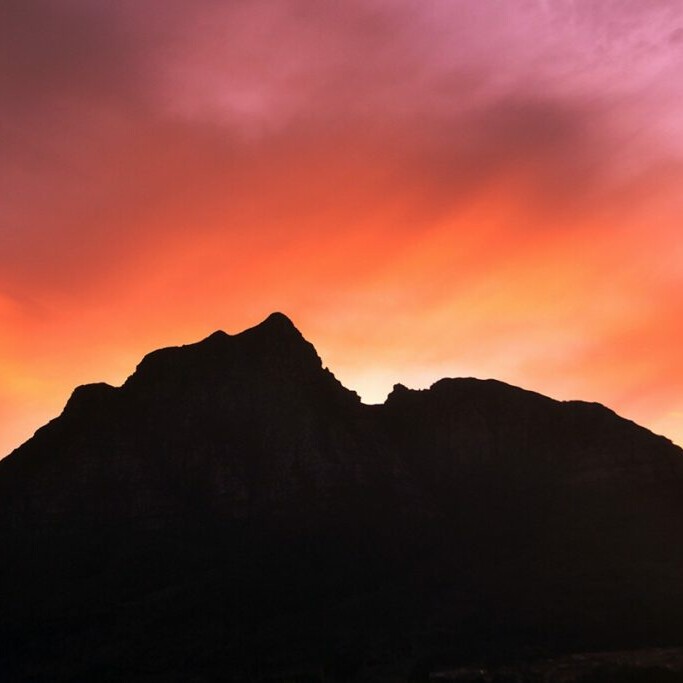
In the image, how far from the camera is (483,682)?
197 metres

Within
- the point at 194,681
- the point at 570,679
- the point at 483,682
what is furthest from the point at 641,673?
the point at 194,681

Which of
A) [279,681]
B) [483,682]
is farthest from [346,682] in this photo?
[483,682]

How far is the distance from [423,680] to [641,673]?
39262mm

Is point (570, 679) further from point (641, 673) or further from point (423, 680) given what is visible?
point (423, 680)

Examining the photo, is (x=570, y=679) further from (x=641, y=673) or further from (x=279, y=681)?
(x=279, y=681)

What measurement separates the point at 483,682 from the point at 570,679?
50.9ft

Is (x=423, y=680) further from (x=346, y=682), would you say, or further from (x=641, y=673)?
(x=641, y=673)

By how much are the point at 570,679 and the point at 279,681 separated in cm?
5224

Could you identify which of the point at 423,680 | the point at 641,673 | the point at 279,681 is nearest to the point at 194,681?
the point at 279,681

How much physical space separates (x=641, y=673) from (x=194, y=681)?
81.1 metres

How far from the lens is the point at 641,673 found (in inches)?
7761

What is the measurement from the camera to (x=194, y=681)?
656 ft

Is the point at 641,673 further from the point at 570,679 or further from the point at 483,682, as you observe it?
the point at 483,682

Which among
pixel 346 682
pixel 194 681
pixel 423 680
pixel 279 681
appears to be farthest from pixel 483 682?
pixel 194 681
